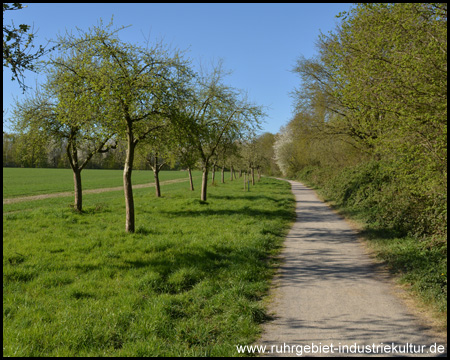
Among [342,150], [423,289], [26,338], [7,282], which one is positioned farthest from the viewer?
[342,150]

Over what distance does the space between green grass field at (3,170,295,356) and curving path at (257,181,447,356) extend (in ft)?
1.45

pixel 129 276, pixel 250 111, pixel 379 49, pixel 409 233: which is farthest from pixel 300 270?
pixel 250 111

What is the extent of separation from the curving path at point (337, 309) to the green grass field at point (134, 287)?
0.44 m

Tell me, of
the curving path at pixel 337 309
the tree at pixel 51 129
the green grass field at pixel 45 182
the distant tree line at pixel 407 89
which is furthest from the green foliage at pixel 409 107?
the green grass field at pixel 45 182

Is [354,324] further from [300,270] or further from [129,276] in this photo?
[129,276]

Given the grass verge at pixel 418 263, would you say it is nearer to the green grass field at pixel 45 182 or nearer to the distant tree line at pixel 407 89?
the distant tree line at pixel 407 89

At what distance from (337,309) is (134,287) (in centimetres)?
397

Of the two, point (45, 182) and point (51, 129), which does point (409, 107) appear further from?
point (45, 182)

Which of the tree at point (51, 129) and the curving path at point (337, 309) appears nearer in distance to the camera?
the curving path at point (337, 309)

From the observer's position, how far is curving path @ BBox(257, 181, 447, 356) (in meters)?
4.34

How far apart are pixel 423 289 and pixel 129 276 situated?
239 inches

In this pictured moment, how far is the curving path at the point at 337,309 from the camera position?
434 centimetres

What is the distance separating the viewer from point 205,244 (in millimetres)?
9664

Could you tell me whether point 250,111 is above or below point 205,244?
above
